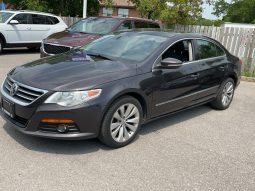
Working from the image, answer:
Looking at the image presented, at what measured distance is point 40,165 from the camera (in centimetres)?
369

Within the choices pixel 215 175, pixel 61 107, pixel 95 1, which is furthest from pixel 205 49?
pixel 95 1

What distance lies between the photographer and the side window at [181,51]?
16.3 feet

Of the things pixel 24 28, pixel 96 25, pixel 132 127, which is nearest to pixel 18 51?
pixel 24 28

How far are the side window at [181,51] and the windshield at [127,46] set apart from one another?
0.19 metres

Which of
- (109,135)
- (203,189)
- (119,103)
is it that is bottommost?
(203,189)

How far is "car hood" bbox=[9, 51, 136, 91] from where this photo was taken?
153 inches

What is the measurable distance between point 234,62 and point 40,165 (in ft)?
14.8

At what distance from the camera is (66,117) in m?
3.77

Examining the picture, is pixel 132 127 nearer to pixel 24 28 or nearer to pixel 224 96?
pixel 224 96

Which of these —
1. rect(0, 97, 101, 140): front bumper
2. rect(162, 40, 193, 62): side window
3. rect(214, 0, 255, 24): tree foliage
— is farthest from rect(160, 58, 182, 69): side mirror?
rect(214, 0, 255, 24): tree foliage

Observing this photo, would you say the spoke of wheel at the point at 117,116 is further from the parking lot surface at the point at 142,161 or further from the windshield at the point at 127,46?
the windshield at the point at 127,46

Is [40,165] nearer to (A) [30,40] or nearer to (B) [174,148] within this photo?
(B) [174,148]

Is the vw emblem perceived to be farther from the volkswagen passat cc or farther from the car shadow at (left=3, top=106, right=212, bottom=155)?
the car shadow at (left=3, top=106, right=212, bottom=155)

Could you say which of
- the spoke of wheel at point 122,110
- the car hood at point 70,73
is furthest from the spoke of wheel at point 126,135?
the car hood at point 70,73
